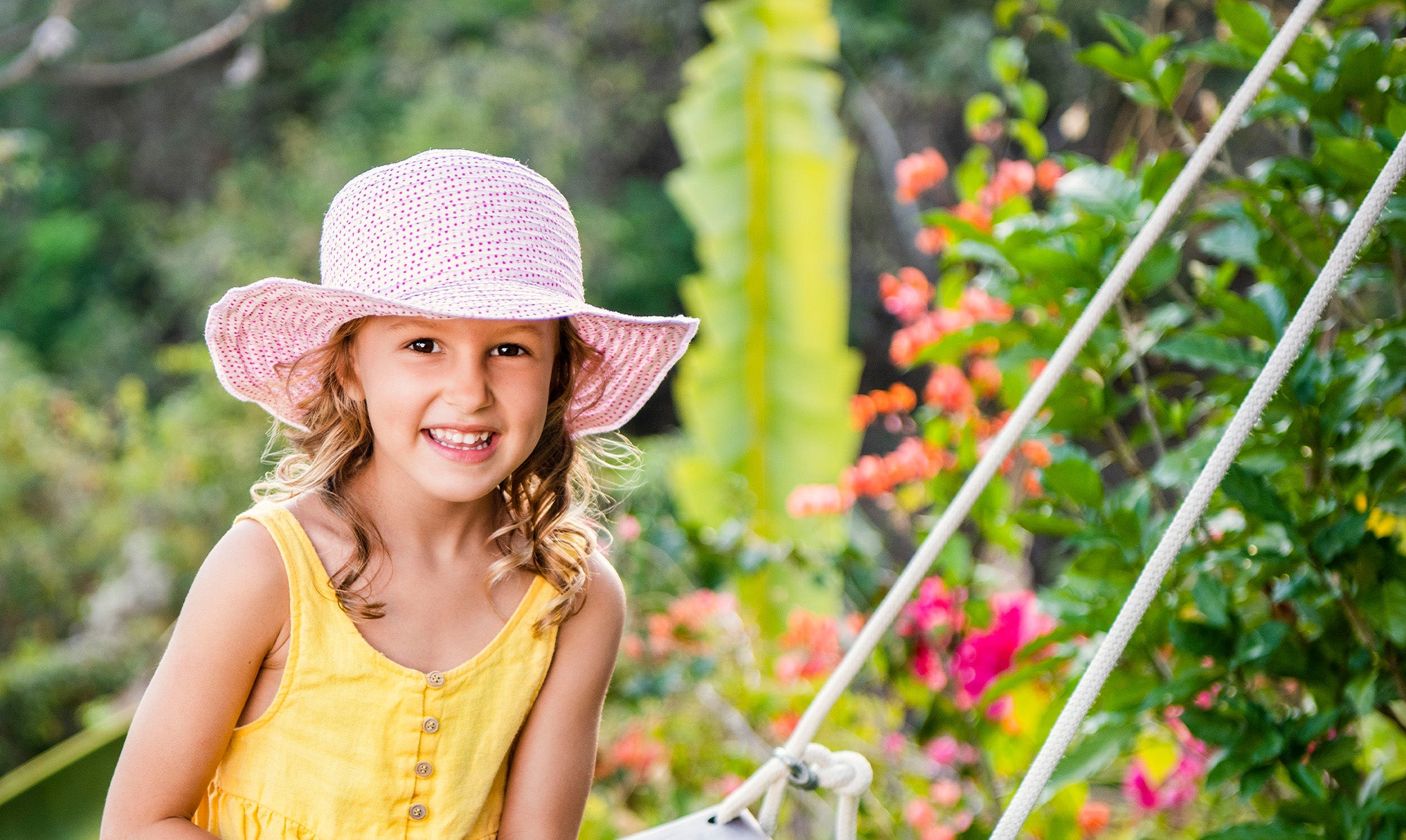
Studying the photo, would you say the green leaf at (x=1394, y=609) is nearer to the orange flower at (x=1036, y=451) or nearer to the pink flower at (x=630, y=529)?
the orange flower at (x=1036, y=451)

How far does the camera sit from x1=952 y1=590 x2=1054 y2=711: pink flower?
1803 millimetres

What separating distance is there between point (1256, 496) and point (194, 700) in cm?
87

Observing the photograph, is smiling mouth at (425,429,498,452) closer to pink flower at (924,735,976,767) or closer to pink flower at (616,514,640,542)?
pink flower at (616,514,640,542)

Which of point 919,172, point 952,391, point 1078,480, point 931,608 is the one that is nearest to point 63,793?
point 931,608

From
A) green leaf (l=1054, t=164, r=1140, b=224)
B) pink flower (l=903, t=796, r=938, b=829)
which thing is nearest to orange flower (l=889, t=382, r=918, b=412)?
pink flower (l=903, t=796, r=938, b=829)

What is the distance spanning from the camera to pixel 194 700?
0.88 m

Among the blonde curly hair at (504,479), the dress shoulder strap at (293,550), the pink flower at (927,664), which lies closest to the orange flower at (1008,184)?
the pink flower at (927,664)

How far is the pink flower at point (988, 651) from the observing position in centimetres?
180

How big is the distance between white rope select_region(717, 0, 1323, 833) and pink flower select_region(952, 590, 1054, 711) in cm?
91

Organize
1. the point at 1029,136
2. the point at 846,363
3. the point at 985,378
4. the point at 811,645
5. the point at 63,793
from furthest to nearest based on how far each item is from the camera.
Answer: the point at 846,363
the point at 63,793
the point at 811,645
the point at 985,378
the point at 1029,136

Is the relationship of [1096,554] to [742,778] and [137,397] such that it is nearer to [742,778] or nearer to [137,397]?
[742,778]

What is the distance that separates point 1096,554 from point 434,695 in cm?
66

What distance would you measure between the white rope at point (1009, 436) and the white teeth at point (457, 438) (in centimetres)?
32

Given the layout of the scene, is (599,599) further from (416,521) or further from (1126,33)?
(1126,33)
